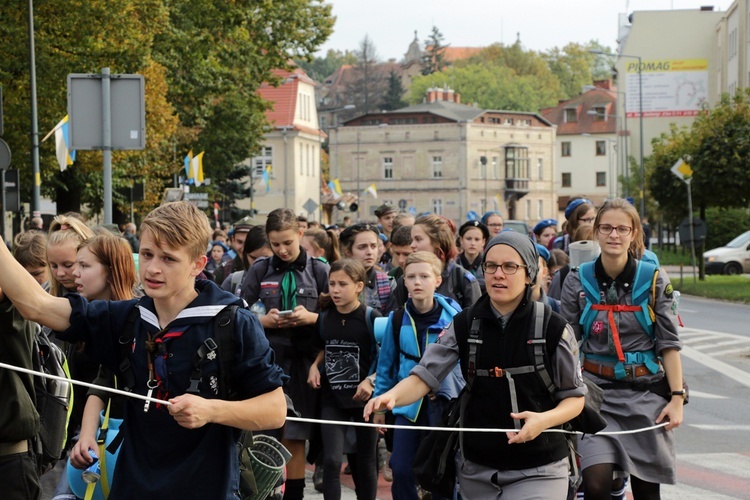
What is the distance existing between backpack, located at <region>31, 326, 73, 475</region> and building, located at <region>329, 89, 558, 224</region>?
115182mm

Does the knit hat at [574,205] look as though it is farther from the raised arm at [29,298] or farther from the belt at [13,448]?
the raised arm at [29,298]

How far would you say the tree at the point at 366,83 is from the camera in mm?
171250

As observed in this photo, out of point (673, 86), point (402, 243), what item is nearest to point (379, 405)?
point (402, 243)

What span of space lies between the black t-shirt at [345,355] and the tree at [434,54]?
581 ft

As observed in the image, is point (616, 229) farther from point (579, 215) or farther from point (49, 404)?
point (579, 215)

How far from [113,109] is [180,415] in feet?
28.8

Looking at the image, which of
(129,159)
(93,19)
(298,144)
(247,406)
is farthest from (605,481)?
(298,144)

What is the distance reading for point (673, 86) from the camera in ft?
314

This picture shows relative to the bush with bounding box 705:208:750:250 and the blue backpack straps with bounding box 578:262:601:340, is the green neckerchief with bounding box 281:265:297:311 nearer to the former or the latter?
the blue backpack straps with bounding box 578:262:601:340

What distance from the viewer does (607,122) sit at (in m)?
127

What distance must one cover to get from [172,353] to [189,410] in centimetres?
33

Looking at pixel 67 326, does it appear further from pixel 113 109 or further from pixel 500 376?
pixel 113 109

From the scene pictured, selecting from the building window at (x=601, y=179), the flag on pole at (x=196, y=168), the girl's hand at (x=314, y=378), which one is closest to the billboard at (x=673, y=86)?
the building window at (x=601, y=179)

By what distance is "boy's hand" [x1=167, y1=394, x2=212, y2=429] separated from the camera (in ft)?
12.3
